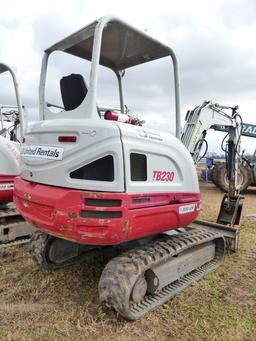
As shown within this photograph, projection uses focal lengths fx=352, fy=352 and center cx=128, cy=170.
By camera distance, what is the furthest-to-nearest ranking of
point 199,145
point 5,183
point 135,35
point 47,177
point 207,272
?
1. point 199,145
2. point 5,183
3. point 207,272
4. point 135,35
5. point 47,177

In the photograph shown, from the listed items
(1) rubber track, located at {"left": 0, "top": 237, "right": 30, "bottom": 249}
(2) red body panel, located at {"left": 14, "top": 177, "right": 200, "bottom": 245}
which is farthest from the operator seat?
(1) rubber track, located at {"left": 0, "top": 237, "right": 30, "bottom": 249}

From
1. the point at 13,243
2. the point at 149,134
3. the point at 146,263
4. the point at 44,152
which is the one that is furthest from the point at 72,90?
the point at 13,243

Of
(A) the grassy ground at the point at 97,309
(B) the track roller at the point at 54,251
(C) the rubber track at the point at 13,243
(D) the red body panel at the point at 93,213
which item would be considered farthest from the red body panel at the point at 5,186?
(D) the red body panel at the point at 93,213

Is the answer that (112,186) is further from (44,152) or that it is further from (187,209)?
(187,209)

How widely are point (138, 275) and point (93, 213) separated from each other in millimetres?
757

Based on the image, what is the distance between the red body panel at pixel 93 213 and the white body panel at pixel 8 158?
6.52ft

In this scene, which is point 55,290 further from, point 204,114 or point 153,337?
point 204,114

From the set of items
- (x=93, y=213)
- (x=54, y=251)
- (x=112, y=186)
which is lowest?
(x=54, y=251)

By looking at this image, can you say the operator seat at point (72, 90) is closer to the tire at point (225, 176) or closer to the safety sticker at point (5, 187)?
the safety sticker at point (5, 187)

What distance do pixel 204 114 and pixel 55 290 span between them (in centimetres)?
374

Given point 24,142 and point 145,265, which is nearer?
point 145,265

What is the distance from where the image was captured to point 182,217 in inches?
150

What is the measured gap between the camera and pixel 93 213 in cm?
301

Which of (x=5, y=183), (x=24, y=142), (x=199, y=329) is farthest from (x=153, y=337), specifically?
(x=5, y=183)
